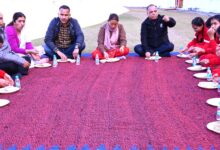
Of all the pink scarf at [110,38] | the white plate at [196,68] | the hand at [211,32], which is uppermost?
the hand at [211,32]

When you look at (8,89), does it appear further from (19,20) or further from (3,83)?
(19,20)

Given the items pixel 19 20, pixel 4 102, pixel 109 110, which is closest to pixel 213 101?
pixel 109 110

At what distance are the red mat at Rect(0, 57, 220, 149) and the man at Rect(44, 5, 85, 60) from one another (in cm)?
83

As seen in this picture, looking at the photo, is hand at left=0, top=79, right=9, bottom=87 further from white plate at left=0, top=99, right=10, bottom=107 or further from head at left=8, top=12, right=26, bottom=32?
head at left=8, top=12, right=26, bottom=32

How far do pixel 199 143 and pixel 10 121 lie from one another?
5.05 feet

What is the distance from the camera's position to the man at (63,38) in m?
5.39

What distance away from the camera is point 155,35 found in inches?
226

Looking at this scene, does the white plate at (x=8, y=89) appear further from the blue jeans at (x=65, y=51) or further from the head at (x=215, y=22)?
the head at (x=215, y=22)

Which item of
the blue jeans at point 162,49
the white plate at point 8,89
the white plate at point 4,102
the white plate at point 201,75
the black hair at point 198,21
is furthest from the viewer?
the blue jeans at point 162,49

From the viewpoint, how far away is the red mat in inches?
99.0

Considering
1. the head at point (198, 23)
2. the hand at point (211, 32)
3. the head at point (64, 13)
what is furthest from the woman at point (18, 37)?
the hand at point (211, 32)

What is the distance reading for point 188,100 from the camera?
3.36 m

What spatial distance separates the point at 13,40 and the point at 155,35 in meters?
2.30

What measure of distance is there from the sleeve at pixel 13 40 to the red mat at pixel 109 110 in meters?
0.47
